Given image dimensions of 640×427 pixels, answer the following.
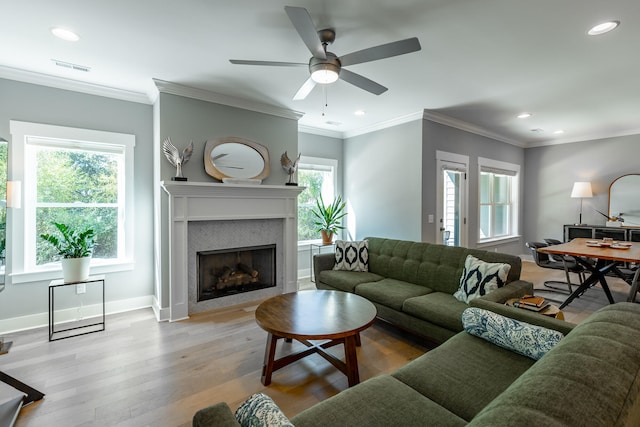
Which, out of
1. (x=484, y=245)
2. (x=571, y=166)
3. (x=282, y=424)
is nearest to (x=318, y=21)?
(x=282, y=424)

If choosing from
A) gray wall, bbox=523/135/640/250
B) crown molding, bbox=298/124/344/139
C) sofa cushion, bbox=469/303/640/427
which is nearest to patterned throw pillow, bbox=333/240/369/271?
crown molding, bbox=298/124/344/139

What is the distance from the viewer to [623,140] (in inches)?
217

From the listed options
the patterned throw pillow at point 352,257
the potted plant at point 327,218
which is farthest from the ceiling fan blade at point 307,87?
the potted plant at point 327,218

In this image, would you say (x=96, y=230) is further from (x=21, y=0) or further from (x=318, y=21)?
(x=318, y=21)

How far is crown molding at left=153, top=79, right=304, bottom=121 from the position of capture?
3.36 metres

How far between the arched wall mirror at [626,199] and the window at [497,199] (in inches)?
60.4

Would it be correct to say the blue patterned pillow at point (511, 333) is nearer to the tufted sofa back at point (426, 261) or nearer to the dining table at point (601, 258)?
the tufted sofa back at point (426, 261)

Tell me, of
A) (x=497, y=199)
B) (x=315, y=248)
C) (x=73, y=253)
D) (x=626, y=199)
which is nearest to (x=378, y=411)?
(x=73, y=253)

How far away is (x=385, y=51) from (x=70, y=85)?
137 inches

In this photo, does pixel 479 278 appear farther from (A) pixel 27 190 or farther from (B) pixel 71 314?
(A) pixel 27 190

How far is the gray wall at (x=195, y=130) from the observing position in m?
3.42

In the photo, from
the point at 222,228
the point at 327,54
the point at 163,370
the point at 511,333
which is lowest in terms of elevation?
the point at 163,370

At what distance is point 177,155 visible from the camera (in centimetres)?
332

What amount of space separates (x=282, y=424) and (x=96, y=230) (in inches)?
148
